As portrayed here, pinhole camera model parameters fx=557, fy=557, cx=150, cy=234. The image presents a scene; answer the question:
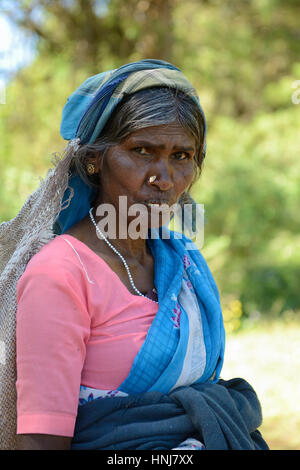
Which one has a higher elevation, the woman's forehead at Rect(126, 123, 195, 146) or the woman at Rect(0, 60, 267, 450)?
the woman's forehead at Rect(126, 123, 195, 146)

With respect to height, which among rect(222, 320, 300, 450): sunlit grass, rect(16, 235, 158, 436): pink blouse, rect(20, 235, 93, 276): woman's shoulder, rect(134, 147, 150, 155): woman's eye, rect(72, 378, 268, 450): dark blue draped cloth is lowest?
rect(222, 320, 300, 450): sunlit grass

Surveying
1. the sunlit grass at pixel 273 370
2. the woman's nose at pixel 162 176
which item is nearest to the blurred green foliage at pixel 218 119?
the sunlit grass at pixel 273 370

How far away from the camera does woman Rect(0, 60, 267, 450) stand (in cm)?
146

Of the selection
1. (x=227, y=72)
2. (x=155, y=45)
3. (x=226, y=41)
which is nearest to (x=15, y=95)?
(x=155, y=45)

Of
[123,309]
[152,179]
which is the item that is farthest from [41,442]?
[152,179]

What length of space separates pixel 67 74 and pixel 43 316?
19.2 ft

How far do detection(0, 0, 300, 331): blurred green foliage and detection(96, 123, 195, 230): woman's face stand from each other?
3303 millimetres

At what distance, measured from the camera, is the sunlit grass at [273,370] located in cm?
411

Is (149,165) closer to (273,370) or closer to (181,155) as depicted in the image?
(181,155)

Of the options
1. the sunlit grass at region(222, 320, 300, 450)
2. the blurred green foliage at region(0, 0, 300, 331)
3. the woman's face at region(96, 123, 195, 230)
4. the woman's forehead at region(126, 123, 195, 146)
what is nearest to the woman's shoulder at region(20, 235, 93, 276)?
the woman's face at region(96, 123, 195, 230)

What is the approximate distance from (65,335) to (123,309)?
24 centimetres

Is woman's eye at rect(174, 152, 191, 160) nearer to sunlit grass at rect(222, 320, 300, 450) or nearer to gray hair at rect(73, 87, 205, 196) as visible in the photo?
gray hair at rect(73, 87, 205, 196)

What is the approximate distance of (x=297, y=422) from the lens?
13.8 ft
